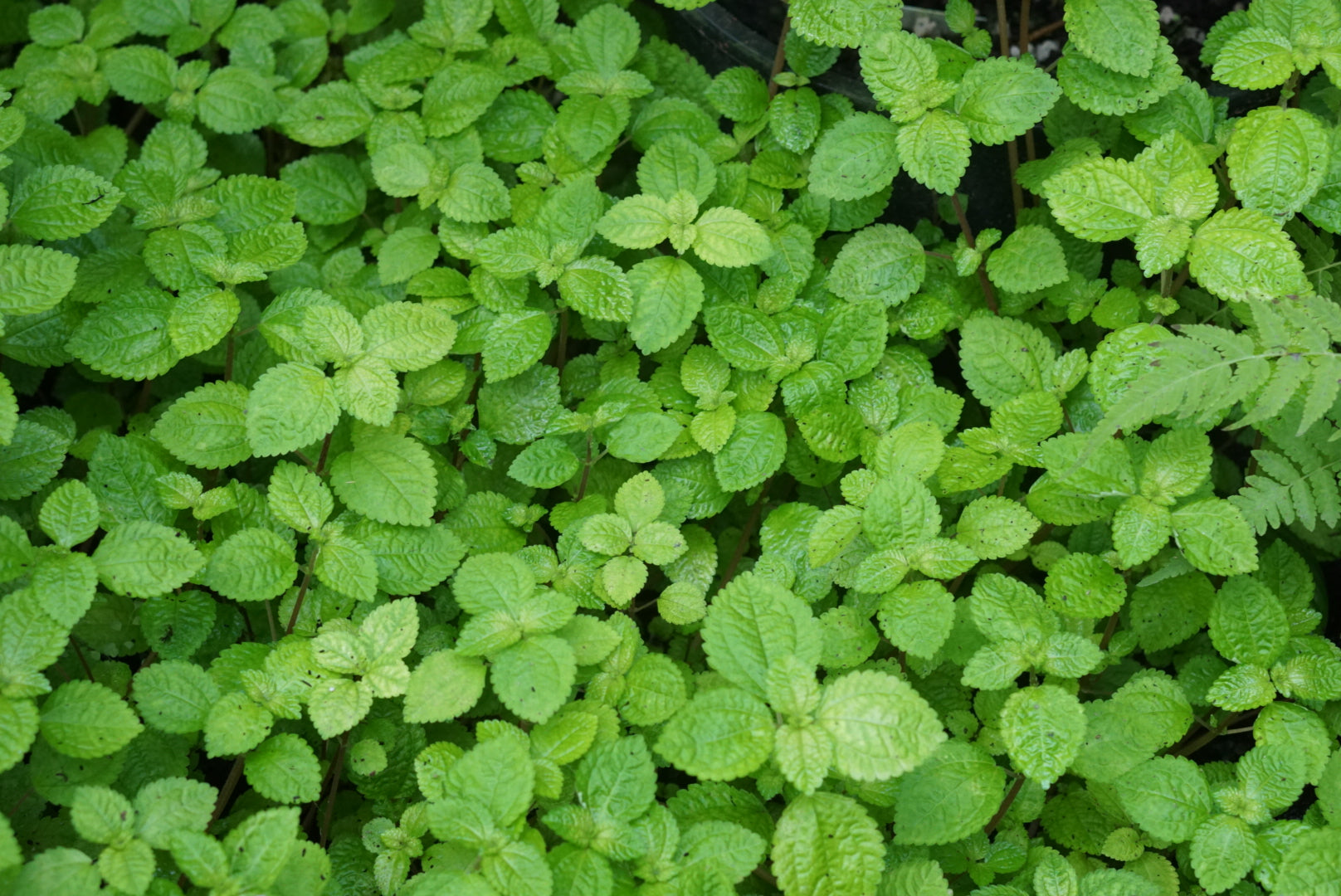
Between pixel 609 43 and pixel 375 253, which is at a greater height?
pixel 609 43

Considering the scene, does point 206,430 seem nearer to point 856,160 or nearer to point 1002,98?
point 856,160

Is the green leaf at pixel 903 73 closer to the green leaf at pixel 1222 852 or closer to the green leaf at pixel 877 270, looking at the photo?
the green leaf at pixel 877 270

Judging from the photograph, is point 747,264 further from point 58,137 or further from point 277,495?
point 58,137

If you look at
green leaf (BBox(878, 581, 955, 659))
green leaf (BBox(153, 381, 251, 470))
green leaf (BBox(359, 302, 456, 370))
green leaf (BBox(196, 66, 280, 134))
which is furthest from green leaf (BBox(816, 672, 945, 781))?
green leaf (BBox(196, 66, 280, 134))

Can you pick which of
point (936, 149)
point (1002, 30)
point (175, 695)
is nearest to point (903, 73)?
point (936, 149)

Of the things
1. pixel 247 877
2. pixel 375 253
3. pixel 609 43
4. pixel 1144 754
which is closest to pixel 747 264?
pixel 609 43

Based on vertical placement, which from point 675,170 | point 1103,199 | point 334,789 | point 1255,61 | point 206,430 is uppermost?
point 1255,61
